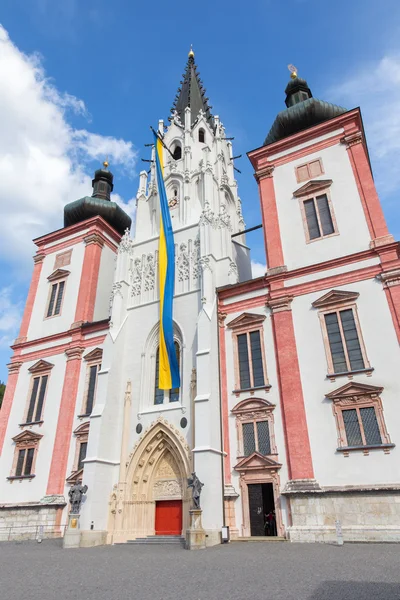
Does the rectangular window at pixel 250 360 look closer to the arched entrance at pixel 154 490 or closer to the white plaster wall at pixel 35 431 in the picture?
the arched entrance at pixel 154 490

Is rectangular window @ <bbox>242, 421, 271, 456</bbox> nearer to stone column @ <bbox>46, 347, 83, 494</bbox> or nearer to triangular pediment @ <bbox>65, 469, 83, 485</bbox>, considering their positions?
triangular pediment @ <bbox>65, 469, 83, 485</bbox>

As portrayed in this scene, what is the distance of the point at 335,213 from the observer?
1911cm

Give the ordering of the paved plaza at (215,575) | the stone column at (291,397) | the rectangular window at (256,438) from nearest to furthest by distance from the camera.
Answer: the paved plaza at (215,575) < the stone column at (291,397) < the rectangular window at (256,438)

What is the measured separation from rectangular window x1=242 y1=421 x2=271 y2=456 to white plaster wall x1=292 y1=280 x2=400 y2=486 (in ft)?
6.14

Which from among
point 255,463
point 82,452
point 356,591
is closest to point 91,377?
point 82,452

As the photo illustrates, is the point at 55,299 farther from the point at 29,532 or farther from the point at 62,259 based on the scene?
the point at 29,532

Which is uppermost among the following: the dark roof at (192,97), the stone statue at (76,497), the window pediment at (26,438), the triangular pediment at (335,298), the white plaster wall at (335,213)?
the dark roof at (192,97)

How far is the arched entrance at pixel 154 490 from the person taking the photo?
17250mm

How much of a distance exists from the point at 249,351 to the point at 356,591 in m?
12.2

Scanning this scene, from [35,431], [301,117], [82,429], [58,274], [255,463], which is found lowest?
[255,463]

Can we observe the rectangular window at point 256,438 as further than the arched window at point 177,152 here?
No

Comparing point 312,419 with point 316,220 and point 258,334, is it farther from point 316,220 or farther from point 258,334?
point 316,220

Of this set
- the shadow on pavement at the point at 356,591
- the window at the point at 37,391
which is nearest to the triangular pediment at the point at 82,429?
the window at the point at 37,391

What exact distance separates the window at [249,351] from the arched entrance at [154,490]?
3841 mm
